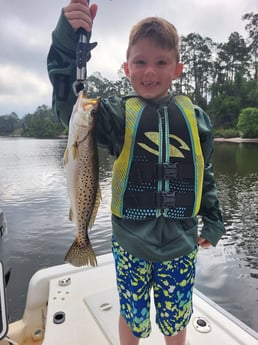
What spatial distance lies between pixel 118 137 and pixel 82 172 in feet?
1.00

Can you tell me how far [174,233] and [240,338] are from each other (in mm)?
1118

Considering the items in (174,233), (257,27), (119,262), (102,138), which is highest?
(257,27)

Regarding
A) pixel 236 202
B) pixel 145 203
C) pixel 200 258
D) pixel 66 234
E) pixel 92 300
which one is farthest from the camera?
pixel 236 202

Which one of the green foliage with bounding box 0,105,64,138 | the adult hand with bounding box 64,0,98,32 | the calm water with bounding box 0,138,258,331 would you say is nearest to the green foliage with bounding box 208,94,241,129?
the green foliage with bounding box 0,105,64,138

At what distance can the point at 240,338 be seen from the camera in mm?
2133

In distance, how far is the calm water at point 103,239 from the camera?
17.6ft

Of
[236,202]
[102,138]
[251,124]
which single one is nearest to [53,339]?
[102,138]

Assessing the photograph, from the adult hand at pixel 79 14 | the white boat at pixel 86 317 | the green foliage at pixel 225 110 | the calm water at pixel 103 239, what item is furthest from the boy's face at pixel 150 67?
the green foliage at pixel 225 110

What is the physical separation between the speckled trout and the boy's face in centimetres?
33

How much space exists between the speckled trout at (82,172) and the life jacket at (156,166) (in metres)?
0.16

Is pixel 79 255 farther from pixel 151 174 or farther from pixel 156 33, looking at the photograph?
pixel 156 33

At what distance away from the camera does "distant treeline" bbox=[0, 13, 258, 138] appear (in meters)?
45.4

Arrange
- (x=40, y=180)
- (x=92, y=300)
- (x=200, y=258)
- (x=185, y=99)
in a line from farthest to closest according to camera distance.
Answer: (x=40, y=180) < (x=200, y=258) < (x=92, y=300) < (x=185, y=99)

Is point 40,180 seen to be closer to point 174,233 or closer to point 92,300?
point 92,300
